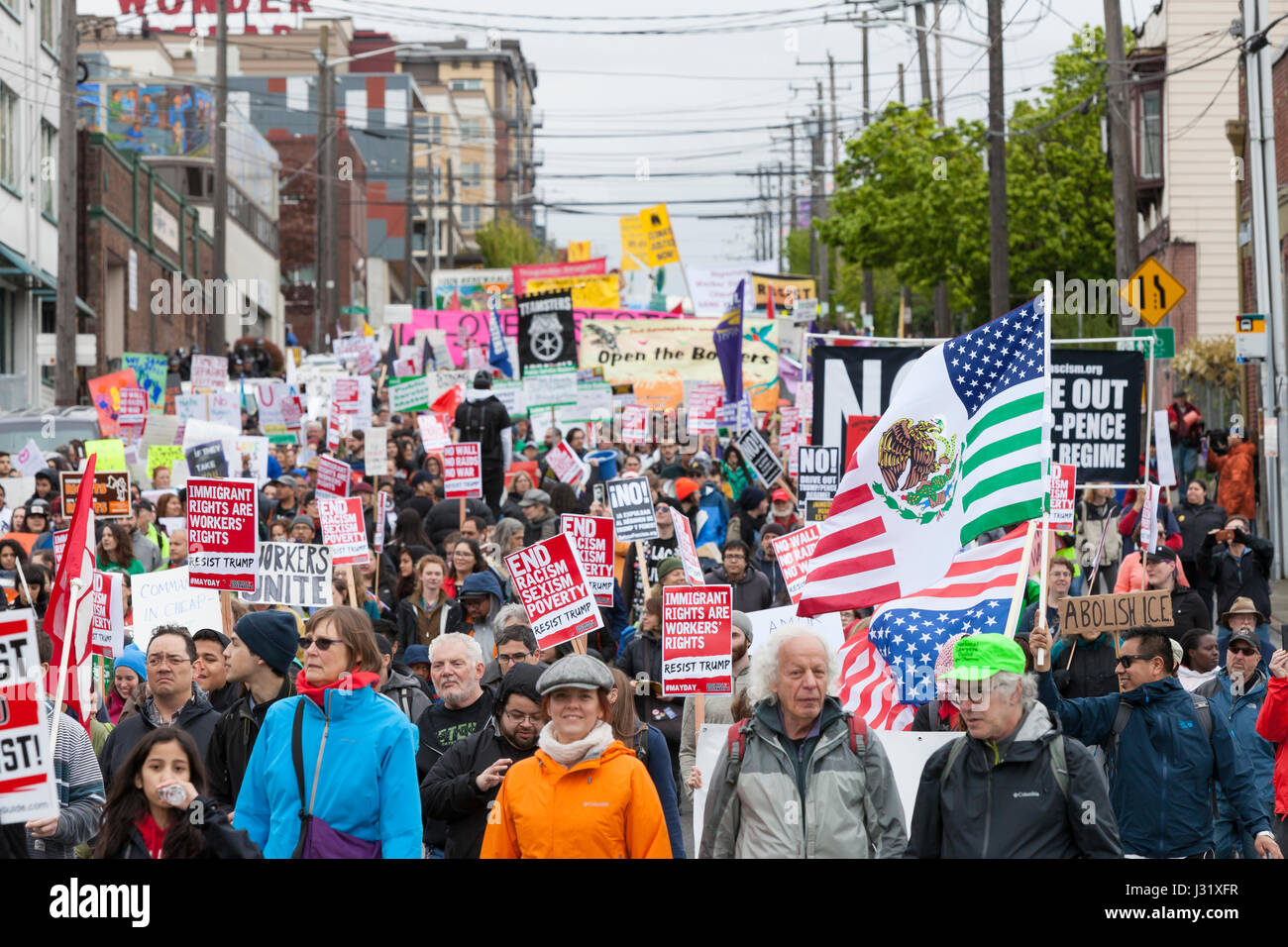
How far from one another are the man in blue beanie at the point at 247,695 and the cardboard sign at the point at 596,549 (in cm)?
435

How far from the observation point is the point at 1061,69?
4638 cm

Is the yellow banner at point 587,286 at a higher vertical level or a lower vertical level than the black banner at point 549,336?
higher

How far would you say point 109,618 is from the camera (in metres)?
10.6

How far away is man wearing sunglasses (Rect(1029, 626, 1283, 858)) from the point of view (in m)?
7.57

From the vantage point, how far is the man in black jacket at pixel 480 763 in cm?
692

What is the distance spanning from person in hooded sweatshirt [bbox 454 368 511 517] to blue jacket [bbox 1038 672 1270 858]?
42.3 feet

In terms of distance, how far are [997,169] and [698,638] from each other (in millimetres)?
21611

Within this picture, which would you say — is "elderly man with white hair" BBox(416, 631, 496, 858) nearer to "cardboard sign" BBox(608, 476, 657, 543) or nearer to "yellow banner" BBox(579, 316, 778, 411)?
"cardboard sign" BBox(608, 476, 657, 543)

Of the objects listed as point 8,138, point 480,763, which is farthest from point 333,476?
point 8,138

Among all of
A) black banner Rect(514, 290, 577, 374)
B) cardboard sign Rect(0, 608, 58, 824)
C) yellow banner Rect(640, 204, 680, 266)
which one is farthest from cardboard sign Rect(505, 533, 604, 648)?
yellow banner Rect(640, 204, 680, 266)

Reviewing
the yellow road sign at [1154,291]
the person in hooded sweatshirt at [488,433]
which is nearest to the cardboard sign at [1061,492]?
the yellow road sign at [1154,291]

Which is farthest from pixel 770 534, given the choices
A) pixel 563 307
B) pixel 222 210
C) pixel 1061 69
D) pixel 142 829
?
pixel 1061 69

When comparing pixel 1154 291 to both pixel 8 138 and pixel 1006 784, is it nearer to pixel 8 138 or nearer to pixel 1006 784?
pixel 1006 784

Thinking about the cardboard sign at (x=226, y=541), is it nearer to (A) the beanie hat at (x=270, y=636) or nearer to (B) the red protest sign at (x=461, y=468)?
(A) the beanie hat at (x=270, y=636)
